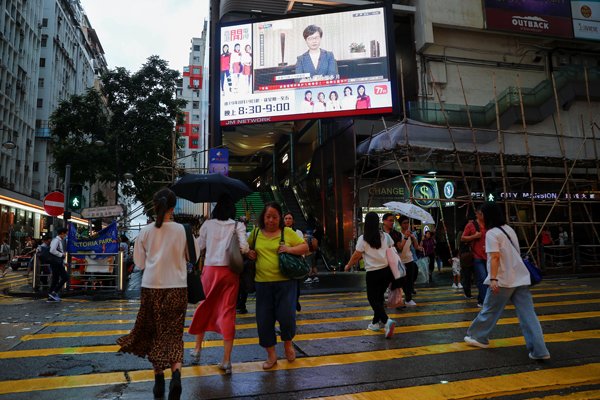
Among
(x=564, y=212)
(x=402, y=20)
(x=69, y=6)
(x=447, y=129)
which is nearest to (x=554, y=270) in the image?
(x=447, y=129)

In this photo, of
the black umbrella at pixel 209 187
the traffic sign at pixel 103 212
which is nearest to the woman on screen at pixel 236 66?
the traffic sign at pixel 103 212

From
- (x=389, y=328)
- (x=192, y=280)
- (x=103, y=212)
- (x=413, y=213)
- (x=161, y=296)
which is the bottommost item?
(x=389, y=328)

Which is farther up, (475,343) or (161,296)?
(161,296)

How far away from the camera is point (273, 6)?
84.4 feet

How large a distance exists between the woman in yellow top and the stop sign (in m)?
10.9

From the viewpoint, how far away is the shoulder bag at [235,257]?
14.7 feet

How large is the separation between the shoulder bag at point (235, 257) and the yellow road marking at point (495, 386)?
150 centimetres

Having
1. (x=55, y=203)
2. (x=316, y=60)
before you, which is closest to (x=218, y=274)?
(x=55, y=203)

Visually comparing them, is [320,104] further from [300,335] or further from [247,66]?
[300,335]

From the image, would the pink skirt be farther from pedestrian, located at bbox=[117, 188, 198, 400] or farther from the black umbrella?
the black umbrella

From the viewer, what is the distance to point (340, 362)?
4.78 meters

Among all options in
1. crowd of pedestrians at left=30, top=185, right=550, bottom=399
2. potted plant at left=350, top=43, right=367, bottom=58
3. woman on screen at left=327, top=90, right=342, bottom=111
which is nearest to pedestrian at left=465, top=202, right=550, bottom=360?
crowd of pedestrians at left=30, top=185, right=550, bottom=399

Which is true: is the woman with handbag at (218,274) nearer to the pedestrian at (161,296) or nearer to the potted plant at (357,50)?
the pedestrian at (161,296)

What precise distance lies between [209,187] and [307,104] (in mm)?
12968
